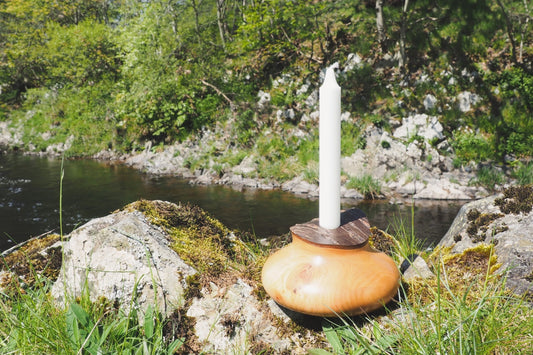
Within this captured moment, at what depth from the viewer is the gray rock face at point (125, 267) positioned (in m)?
1.64

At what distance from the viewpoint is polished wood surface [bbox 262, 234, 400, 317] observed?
1.37m

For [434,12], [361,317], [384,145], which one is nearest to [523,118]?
[384,145]

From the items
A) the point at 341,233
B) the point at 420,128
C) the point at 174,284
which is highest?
the point at 420,128

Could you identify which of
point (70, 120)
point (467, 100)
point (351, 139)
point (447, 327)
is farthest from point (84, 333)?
point (70, 120)

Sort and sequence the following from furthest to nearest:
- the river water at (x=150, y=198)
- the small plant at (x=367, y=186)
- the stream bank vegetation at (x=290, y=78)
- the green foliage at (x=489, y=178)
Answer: the stream bank vegetation at (x=290, y=78) → the small plant at (x=367, y=186) → the green foliage at (x=489, y=178) → the river water at (x=150, y=198)

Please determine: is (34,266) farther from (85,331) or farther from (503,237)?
(503,237)

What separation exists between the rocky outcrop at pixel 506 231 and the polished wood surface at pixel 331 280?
2.14 feet

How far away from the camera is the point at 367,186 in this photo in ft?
27.5

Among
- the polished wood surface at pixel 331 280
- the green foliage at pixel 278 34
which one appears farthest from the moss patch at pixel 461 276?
the green foliage at pixel 278 34

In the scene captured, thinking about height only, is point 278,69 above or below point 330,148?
above

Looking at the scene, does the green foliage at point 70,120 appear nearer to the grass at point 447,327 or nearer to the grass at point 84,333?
the grass at point 84,333

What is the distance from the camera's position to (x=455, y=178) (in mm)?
8578

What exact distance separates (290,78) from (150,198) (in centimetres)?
748

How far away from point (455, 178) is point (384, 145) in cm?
204
